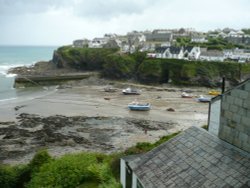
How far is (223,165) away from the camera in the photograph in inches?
308

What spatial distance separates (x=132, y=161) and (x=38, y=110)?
35919 millimetres

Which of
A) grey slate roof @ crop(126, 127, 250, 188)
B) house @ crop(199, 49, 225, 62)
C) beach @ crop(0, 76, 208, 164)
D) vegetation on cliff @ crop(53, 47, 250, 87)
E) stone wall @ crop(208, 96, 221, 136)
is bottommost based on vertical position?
beach @ crop(0, 76, 208, 164)

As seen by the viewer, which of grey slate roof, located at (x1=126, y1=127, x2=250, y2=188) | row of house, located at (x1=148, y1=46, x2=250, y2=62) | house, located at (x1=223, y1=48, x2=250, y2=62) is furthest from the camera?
row of house, located at (x1=148, y1=46, x2=250, y2=62)

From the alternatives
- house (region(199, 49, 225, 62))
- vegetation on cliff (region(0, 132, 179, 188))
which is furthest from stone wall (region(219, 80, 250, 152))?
house (region(199, 49, 225, 62))

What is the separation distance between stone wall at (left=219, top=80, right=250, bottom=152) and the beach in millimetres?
19988

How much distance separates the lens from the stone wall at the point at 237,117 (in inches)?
312

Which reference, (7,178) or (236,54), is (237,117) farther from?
(236,54)

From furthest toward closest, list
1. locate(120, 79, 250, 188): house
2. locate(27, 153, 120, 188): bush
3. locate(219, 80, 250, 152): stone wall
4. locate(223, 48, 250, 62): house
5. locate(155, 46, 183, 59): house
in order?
locate(155, 46, 183, 59): house, locate(223, 48, 250, 62): house, locate(27, 153, 120, 188): bush, locate(219, 80, 250, 152): stone wall, locate(120, 79, 250, 188): house

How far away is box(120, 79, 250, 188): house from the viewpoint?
24.9 ft

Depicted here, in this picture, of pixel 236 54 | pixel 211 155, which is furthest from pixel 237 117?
pixel 236 54

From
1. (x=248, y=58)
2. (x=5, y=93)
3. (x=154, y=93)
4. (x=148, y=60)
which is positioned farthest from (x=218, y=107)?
(x=248, y=58)

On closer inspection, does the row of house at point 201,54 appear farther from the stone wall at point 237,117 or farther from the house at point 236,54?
the stone wall at point 237,117

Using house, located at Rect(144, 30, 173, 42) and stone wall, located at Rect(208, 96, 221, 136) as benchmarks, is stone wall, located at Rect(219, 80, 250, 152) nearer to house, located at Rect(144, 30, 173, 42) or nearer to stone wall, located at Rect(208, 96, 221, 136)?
stone wall, located at Rect(208, 96, 221, 136)

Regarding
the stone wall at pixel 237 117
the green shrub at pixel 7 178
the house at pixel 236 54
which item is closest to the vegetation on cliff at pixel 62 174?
the green shrub at pixel 7 178
